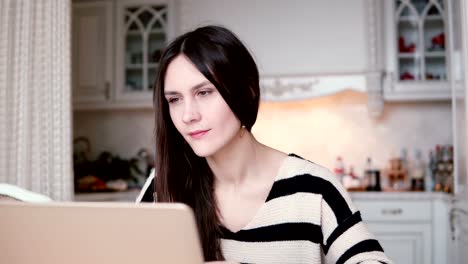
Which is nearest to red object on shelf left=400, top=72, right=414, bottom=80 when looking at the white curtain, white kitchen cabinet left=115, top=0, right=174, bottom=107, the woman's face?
white kitchen cabinet left=115, top=0, right=174, bottom=107

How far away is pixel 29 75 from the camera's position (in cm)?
195

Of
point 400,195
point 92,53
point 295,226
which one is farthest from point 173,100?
point 92,53

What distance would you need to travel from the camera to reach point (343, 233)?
980mm

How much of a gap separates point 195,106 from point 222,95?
0.06 m

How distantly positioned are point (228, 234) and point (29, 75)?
1268mm

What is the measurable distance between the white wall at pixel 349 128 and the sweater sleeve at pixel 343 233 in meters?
2.68

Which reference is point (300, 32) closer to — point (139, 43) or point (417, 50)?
point (417, 50)

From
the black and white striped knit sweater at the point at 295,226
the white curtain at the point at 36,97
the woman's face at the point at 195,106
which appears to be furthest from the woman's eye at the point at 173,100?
the white curtain at the point at 36,97

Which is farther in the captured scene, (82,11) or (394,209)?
(82,11)

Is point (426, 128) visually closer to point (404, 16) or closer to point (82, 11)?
point (404, 16)

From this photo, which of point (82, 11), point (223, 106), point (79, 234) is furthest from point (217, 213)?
point (82, 11)

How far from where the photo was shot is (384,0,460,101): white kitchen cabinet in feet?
10.8

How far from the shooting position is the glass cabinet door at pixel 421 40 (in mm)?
3354

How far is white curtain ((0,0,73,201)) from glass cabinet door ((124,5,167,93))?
5.22 feet
